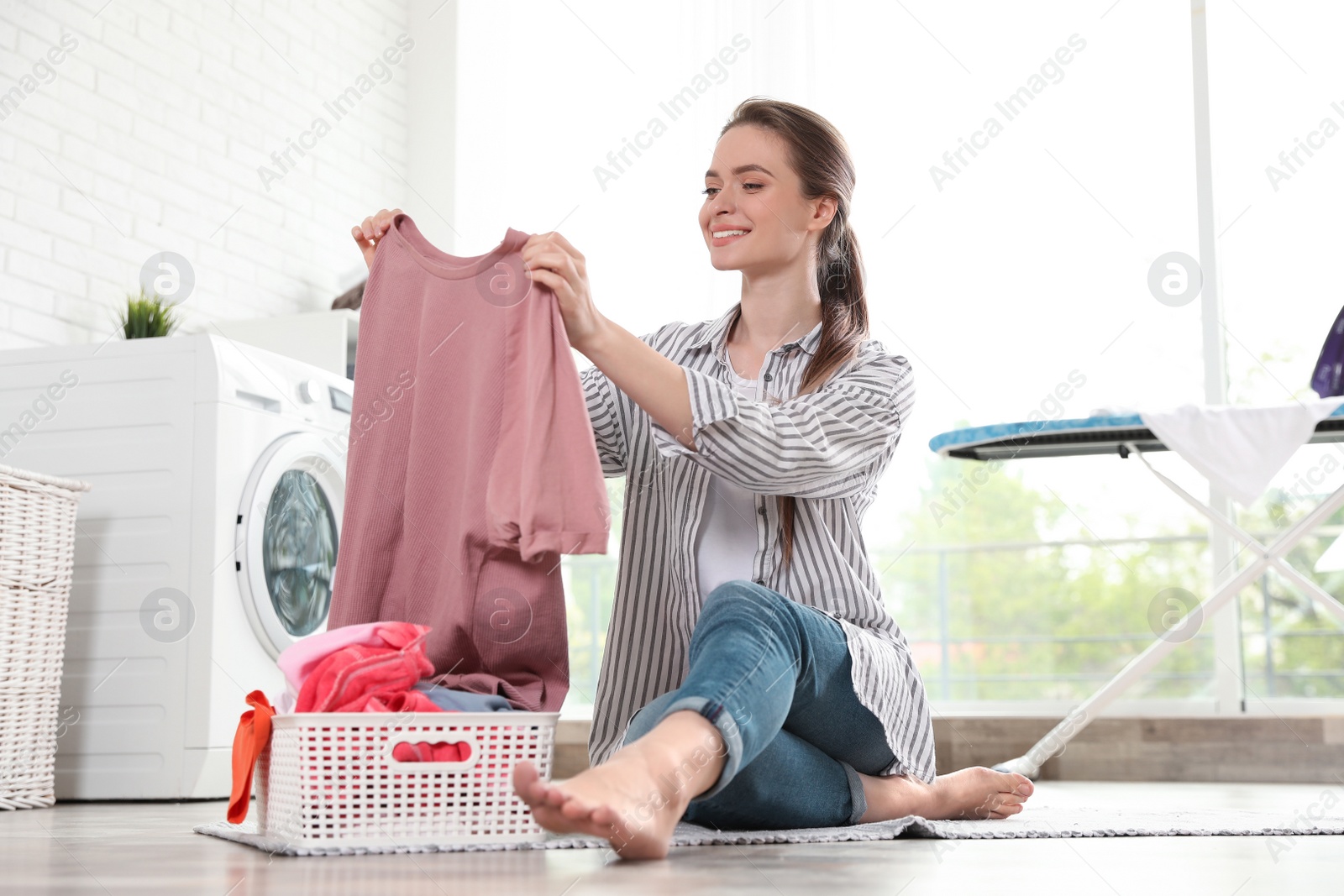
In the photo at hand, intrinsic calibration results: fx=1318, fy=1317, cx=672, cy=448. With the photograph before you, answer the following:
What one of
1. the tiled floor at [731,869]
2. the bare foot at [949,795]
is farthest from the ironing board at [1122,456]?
the tiled floor at [731,869]

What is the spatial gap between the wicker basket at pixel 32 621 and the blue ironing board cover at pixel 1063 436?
1.72 metres

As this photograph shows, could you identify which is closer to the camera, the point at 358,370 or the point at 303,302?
the point at 358,370

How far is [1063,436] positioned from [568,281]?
51.7 inches

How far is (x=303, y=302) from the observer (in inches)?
162

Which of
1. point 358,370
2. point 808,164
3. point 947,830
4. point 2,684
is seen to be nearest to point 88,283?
point 2,684

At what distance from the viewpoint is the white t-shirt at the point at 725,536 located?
1.72 metres

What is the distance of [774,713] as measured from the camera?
136cm

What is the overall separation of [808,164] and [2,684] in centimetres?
174

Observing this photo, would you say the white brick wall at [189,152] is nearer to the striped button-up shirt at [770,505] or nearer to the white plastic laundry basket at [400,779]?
the striped button-up shirt at [770,505]

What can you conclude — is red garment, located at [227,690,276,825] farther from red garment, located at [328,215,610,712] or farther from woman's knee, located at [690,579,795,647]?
woman's knee, located at [690,579,795,647]

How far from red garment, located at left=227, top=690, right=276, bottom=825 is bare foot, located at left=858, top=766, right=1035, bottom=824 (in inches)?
29.4

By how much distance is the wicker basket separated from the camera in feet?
7.98

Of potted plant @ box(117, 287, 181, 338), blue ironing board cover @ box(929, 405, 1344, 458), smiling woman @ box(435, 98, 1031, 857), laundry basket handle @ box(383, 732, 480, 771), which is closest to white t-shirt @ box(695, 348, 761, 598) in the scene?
smiling woman @ box(435, 98, 1031, 857)

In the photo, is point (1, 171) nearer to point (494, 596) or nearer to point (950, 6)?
point (494, 596)
